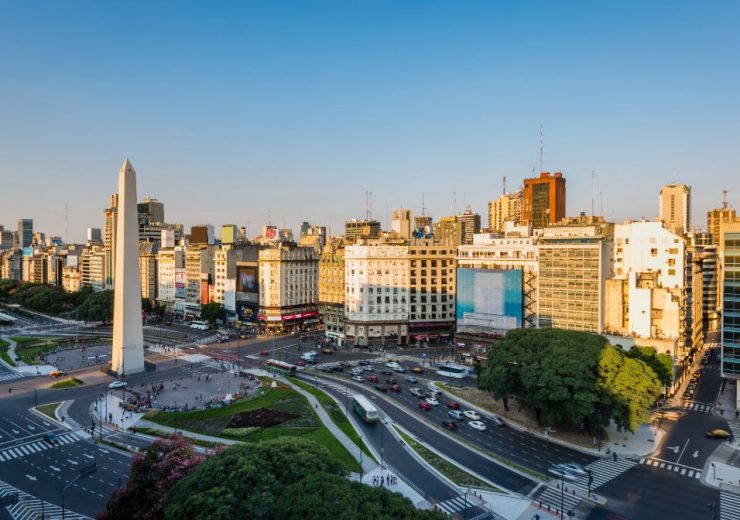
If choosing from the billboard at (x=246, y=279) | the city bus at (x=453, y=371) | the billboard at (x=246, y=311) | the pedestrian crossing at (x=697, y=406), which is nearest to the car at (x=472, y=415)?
the city bus at (x=453, y=371)

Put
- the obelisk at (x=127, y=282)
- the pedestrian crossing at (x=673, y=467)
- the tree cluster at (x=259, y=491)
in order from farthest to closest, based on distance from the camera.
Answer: the obelisk at (x=127, y=282), the pedestrian crossing at (x=673, y=467), the tree cluster at (x=259, y=491)

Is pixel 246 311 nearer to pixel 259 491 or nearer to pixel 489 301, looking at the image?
pixel 489 301

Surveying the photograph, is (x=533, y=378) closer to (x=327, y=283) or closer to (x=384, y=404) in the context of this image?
(x=384, y=404)

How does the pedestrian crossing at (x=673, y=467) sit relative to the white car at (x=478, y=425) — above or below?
below

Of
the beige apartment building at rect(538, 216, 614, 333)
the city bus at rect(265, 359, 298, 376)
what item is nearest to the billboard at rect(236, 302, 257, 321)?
the city bus at rect(265, 359, 298, 376)

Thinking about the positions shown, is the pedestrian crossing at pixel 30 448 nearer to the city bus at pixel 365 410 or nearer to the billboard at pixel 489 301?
the city bus at pixel 365 410

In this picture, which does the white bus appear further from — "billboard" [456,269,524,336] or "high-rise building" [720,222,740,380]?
"high-rise building" [720,222,740,380]

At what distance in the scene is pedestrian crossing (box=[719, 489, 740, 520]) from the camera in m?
39.9

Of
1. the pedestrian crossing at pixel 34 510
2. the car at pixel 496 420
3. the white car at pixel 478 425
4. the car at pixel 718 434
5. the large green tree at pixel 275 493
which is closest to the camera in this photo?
the large green tree at pixel 275 493

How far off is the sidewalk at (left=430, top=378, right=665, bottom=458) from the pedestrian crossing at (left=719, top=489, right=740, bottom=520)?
8563 millimetres

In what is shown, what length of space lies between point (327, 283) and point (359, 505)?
3751 inches

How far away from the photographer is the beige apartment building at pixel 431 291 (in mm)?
110438

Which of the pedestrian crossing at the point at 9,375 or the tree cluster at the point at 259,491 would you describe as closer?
the tree cluster at the point at 259,491

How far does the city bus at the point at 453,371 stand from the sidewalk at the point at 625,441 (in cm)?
2170
